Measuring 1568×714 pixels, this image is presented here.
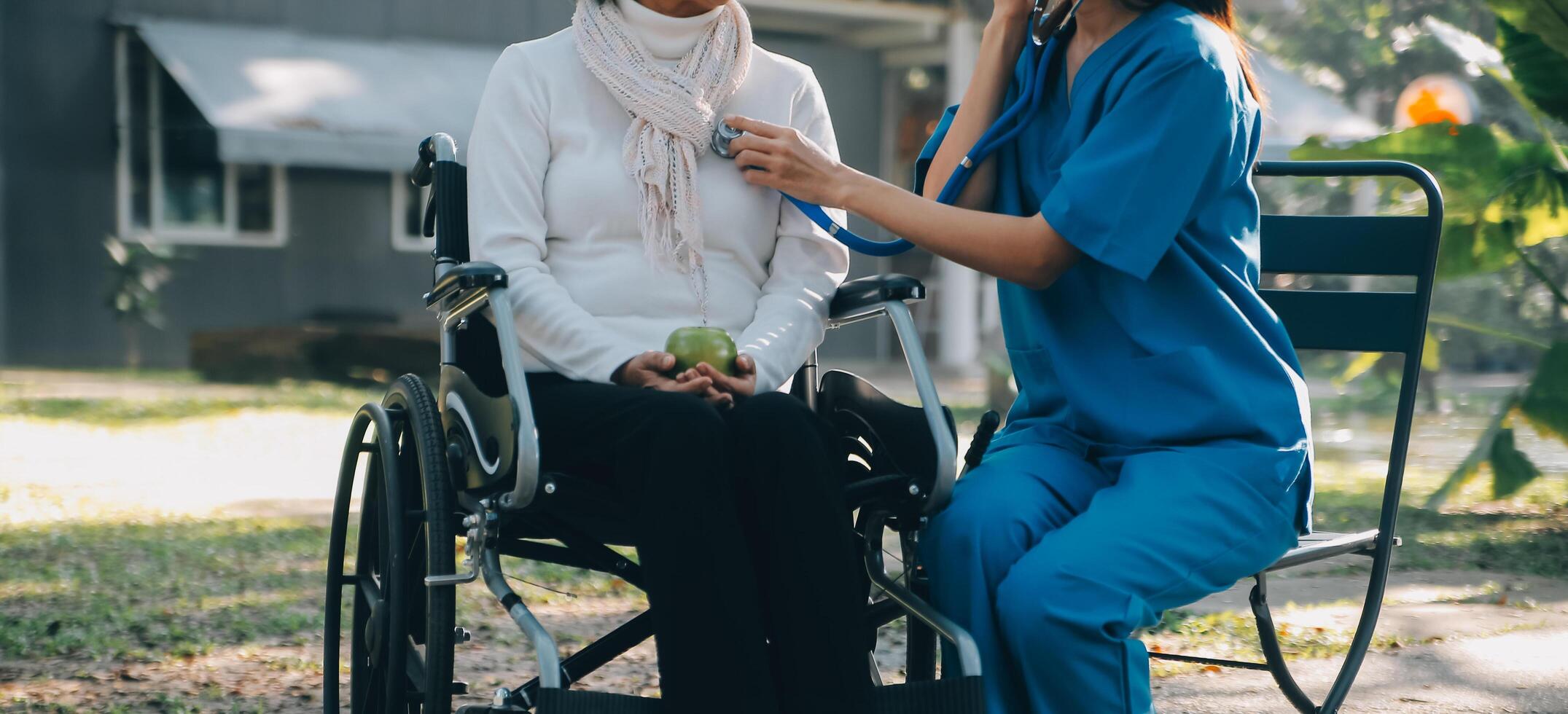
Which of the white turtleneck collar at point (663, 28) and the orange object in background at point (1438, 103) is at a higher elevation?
the orange object in background at point (1438, 103)

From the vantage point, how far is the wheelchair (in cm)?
217

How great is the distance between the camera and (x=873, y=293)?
2.54 metres

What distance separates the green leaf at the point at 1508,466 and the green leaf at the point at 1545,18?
1460 mm

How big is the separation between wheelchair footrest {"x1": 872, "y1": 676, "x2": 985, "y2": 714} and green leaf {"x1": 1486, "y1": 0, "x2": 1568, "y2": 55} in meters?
4.14

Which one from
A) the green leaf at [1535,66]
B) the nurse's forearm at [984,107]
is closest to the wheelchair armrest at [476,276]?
the nurse's forearm at [984,107]

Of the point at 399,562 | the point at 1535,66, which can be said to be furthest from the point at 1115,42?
the point at 1535,66

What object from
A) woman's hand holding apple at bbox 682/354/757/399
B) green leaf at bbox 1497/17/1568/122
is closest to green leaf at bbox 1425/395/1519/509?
green leaf at bbox 1497/17/1568/122

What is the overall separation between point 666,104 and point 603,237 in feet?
0.89

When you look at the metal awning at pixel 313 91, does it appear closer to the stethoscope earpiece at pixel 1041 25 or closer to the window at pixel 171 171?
the window at pixel 171 171

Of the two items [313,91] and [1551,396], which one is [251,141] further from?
[1551,396]

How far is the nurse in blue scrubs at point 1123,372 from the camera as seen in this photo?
6.84ft

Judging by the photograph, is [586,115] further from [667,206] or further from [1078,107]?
[1078,107]

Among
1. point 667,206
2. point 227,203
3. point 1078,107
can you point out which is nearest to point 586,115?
point 667,206

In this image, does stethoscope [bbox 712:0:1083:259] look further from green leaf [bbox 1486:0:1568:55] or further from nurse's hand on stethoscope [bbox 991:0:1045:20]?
green leaf [bbox 1486:0:1568:55]
